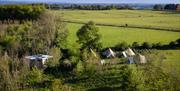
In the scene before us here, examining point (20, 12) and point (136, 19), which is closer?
point (20, 12)

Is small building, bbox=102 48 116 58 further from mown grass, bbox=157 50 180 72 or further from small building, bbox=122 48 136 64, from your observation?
mown grass, bbox=157 50 180 72

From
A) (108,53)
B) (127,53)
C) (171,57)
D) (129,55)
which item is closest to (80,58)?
(108,53)

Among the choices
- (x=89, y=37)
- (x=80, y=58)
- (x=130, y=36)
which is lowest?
(x=130, y=36)

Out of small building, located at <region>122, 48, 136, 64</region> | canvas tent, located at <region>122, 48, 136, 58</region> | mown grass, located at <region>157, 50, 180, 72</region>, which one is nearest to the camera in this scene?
mown grass, located at <region>157, 50, 180, 72</region>

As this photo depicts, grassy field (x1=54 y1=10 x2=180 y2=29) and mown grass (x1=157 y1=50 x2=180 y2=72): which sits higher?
mown grass (x1=157 y1=50 x2=180 y2=72)

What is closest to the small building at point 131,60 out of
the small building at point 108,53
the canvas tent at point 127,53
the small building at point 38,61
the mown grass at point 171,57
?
the canvas tent at point 127,53

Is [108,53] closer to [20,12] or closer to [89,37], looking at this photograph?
[89,37]

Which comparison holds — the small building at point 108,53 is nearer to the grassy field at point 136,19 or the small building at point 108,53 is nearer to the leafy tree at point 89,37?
the leafy tree at point 89,37

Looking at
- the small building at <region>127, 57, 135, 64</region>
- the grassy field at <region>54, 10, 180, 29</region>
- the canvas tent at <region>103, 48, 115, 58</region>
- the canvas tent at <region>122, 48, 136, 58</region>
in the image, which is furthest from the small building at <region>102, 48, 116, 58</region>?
the grassy field at <region>54, 10, 180, 29</region>

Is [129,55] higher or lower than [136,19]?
Result: higher

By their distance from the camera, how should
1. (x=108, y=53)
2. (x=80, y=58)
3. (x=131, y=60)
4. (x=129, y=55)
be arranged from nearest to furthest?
(x=80, y=58) < (x=131, y=60) < (x=129, y=55) < (x=108, y=53)
